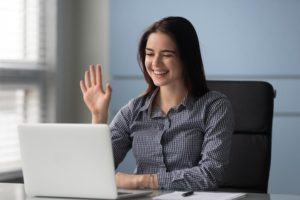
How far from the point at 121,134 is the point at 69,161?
76 cm

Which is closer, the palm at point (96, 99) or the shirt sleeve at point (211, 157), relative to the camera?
the shirt sleeve at point (211, 157)

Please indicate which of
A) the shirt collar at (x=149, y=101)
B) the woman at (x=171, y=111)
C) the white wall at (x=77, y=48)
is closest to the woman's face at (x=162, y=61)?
the woman at (x=171, y=111)

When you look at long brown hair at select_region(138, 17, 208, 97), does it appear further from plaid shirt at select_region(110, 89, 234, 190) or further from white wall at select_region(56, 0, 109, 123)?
white wall at select_region(56, 0, 109, 123)

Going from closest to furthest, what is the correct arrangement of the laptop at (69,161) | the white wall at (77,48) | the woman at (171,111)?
the laptop at (69,161), the woman at (171,111), the white wall at (77,48)

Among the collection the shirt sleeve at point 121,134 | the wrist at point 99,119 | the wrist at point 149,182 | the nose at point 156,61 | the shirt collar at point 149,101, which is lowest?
the wrist at point 149,182

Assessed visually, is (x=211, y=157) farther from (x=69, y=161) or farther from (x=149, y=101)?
(x=69, y=161)

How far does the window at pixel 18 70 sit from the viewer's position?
13.9 feet

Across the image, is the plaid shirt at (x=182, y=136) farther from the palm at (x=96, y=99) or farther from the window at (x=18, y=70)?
the window at (x=18, y=70)

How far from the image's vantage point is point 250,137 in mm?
3045

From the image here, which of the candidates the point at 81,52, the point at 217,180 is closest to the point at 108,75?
the point at 81,52

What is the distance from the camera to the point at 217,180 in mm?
2791

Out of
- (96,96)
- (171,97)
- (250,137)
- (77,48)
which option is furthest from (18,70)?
(250,137)

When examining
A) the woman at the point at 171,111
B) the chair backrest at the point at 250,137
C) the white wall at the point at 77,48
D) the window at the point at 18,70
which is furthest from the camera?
the white wall at the point at 77,48

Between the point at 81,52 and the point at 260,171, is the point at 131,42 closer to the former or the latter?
the point at 81,52
